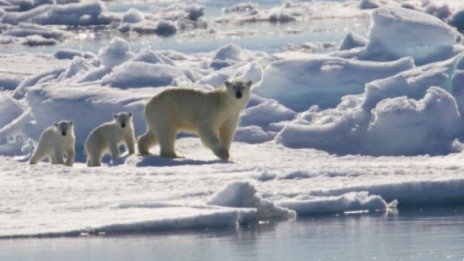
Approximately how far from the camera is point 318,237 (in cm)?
1070

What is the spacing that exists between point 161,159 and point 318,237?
11.5ft

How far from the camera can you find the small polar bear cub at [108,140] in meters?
14.4

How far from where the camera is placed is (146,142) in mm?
14359

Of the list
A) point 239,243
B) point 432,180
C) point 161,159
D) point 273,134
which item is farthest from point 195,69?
point 239,243

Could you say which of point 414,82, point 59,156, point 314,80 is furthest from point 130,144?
point 414,82

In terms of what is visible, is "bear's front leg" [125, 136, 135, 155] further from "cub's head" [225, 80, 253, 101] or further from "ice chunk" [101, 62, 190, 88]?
"ice chunk" [101, 62, 190, 88]

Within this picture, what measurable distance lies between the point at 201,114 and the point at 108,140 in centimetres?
113

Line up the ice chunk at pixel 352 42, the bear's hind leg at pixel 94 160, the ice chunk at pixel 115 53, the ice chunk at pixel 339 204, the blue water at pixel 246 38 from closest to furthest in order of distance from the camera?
the ice chunk at pixel 339 204 → the bear's hind leg at pixel 94 160 → the ice chunk at pixel 115 53 → the ice chunk at pixel 352 42 → the blue water at pixel 246 38

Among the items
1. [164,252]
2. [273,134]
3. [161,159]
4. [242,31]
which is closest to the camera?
[164,252]

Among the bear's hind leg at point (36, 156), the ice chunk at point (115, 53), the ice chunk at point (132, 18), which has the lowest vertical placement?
the bear's hind leg at point (36, 156)

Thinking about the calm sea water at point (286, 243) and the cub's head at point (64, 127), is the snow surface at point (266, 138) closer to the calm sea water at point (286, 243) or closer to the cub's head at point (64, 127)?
the calm sea water at point (286, 243)

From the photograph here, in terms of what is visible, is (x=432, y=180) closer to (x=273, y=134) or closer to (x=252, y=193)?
(x=252, y=193)

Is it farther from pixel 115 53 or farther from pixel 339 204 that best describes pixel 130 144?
pixel 115 53

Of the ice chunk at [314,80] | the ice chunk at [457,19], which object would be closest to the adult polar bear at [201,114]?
the ice chunk at [314,80]
